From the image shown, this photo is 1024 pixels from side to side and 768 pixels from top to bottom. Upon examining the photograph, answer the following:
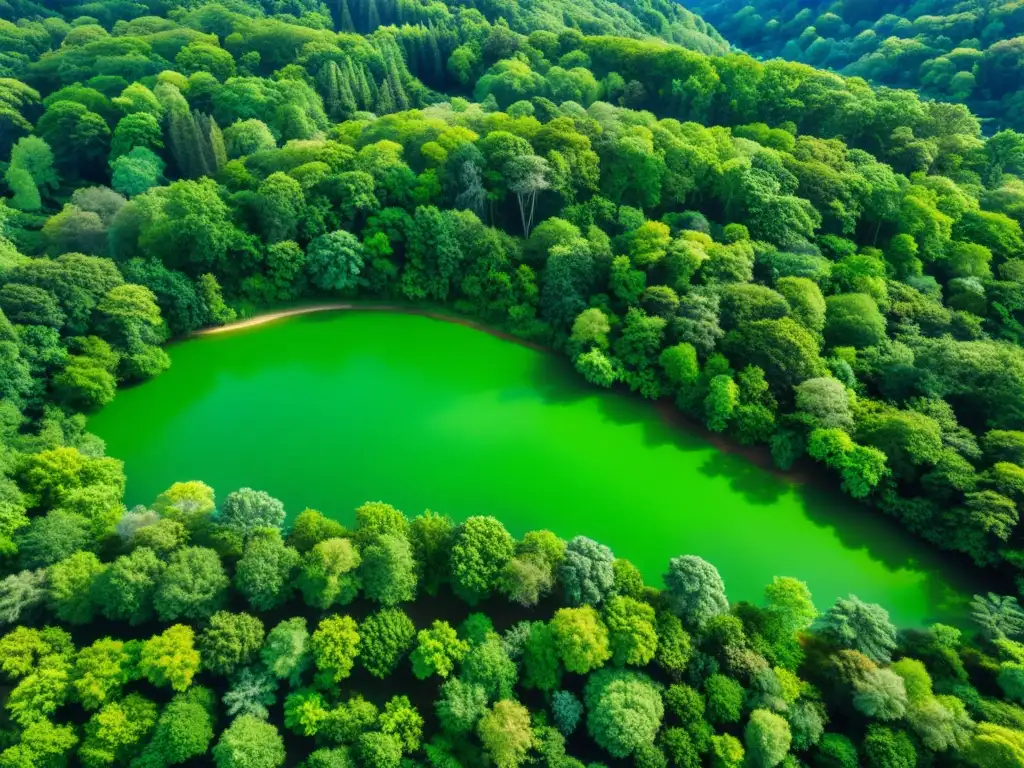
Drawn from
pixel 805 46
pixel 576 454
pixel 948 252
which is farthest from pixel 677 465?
pixel 805 46

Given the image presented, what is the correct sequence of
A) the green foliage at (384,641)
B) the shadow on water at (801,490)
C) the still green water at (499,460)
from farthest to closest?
the still green water at (499,460) < the shadow on water at (801,490) < the green foliage at (384,641)

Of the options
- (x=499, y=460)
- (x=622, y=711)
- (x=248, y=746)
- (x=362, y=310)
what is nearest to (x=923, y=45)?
(x=362, y=310)

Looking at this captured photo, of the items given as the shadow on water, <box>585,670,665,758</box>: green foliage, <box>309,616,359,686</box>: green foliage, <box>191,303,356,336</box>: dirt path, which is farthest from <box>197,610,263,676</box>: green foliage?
<box>191,303,356,336</box>: dirt path

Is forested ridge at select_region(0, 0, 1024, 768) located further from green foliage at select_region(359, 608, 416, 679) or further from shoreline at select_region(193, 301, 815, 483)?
shoreline at select_region(193, 301, 815, 483)

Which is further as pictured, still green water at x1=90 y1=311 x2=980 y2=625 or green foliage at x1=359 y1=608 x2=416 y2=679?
still green water at x1=90 y1=311 x2=980 y2=625

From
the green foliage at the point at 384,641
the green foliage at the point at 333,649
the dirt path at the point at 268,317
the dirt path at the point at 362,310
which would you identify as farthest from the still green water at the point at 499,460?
the green foliage at the point at 333,649

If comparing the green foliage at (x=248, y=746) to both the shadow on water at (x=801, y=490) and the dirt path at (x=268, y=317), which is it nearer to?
the shadow on water at (x=801, y=490)

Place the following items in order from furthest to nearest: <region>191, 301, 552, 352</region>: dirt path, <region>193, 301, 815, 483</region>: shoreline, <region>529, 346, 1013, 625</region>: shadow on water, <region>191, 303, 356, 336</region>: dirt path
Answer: <region>191, 301, 552, 352</region>: dirt path, <region>191, 303, 356, 336</region>: dirt path, <region>193, 301, 815, 483</region>: shoreline, <region>529, 346, 1013, 625</region>: shadow on water
